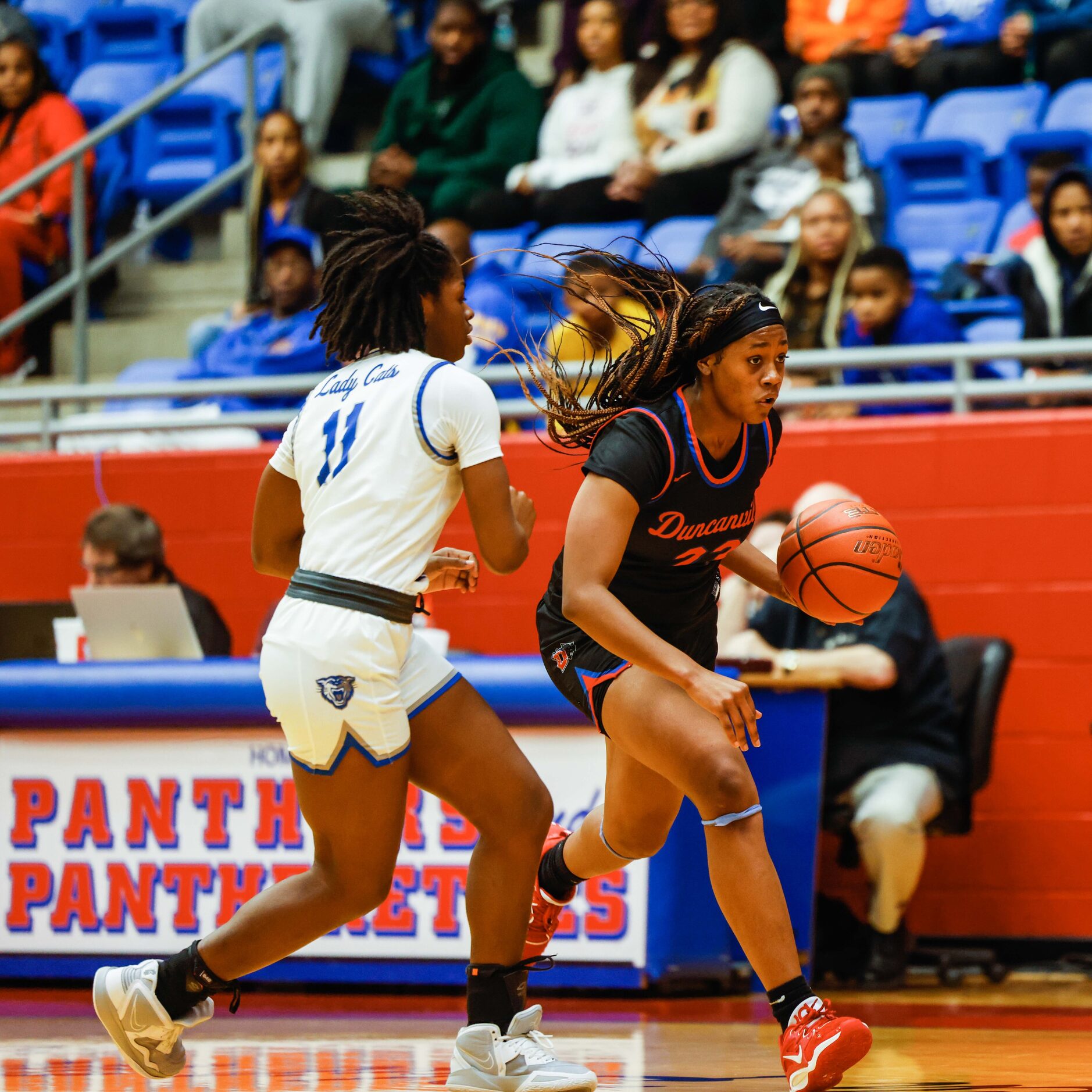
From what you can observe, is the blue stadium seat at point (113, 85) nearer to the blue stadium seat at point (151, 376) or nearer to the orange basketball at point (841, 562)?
the blue stadium seat at point (151, 376)

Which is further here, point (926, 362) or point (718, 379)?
point (926, 362)

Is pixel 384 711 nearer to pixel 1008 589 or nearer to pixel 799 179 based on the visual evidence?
pixel 1008 589

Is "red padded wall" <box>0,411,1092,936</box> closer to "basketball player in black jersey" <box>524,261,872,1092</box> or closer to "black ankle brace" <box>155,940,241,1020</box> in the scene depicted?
"basketball player in black jersey" <box>524,261,872,1092</box>

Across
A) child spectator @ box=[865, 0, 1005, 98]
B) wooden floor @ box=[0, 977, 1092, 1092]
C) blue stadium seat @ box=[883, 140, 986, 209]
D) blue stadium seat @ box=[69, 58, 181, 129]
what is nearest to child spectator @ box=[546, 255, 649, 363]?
blue stadium seat @ box=[883, 140, 986, 209]

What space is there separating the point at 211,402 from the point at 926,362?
3.75 m

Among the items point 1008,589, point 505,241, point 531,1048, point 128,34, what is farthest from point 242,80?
point 531,1048

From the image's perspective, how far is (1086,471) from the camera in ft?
21.6

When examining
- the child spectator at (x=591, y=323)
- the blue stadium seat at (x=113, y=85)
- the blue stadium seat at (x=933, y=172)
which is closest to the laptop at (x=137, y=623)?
the child spectator at (x=591, y=323)

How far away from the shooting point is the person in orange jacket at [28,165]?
31.8 feet

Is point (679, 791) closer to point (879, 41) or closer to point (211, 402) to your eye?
point (211, 402)

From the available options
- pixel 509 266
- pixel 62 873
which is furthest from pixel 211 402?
pixel 62 873

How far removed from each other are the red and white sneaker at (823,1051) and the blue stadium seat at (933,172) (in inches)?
241

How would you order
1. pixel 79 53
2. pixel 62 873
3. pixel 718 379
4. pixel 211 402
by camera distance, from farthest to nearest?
pixel 79 53, pixel 211 402, pixel 62 873, pixel 718 379

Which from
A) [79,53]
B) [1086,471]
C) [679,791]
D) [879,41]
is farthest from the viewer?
[79,53]
